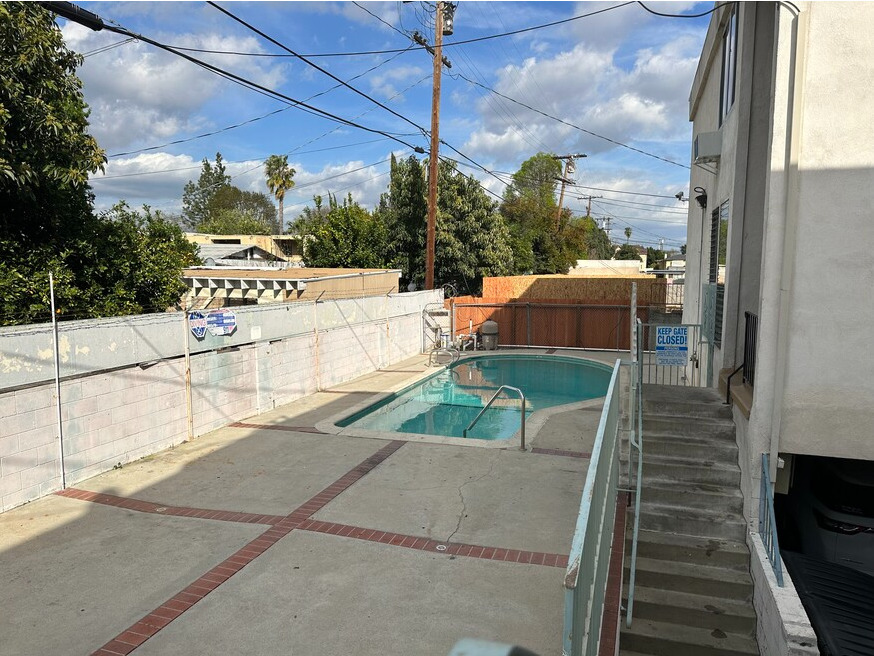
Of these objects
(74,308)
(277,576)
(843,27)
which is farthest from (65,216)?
(843,27)

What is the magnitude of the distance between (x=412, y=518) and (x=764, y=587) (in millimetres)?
3600

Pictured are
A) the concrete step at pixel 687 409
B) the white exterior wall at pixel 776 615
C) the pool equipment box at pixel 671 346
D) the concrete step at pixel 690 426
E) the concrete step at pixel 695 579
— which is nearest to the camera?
the white exterior wall at pixel 776 615

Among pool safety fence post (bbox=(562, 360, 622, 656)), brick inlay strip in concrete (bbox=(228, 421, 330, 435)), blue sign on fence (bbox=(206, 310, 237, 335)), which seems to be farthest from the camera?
brick inlay strip in concrete (bbox=(228, 421, 330, 435))

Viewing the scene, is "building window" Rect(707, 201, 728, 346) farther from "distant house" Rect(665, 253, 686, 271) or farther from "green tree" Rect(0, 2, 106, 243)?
"distant house" Rect(665, 253, 686, 271)

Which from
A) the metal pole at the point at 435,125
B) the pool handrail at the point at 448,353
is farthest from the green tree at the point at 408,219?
the pool handrail at the point at 448,353

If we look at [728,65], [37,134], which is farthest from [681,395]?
[37,134]

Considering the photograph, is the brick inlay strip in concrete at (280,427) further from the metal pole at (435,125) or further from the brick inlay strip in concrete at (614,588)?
the metal pole at (435,125)

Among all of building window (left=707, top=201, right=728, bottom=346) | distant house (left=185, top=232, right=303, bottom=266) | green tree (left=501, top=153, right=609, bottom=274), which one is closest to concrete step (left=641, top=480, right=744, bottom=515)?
building window (left=707, top=201, right=728, bottom=346)

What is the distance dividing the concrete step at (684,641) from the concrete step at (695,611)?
70mm

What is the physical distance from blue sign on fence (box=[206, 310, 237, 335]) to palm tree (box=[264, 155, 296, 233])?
61.4m

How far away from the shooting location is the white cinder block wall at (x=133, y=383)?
7.07m

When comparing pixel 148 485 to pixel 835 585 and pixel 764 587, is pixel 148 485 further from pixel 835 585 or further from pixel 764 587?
pixel 835 585

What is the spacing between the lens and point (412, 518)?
6.81m

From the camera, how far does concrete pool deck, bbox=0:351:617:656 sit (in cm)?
465
